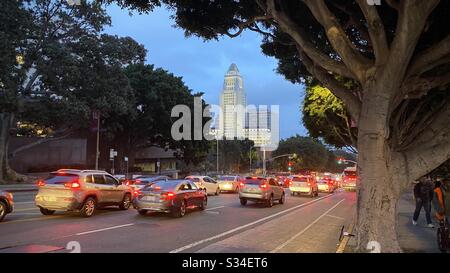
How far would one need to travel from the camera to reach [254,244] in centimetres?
1062

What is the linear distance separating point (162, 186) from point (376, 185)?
32.6 feet

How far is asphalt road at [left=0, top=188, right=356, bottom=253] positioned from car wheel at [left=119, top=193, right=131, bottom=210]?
0.87 m

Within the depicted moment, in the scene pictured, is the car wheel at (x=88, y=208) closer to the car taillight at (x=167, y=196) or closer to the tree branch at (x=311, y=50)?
the car taillight at (x=167, y=196)

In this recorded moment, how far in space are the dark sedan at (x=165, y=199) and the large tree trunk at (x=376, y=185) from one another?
8.81 metres

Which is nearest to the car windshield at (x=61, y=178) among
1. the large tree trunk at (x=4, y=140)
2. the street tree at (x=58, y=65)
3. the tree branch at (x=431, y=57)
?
the tree branch at (x=431, y=57)

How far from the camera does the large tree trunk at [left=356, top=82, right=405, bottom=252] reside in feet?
28.9

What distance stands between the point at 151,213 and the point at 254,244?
25.9 ft

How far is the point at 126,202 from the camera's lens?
1866 centimetres

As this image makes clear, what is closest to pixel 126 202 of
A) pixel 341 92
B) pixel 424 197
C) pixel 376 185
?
pixel 341 92

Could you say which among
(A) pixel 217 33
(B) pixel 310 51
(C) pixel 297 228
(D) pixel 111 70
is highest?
(D) pixel 111 70

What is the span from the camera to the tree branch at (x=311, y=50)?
10.1 metres

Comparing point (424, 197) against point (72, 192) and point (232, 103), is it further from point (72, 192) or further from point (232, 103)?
point (232, 103)

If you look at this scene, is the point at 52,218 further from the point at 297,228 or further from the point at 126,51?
the point at 126,51
